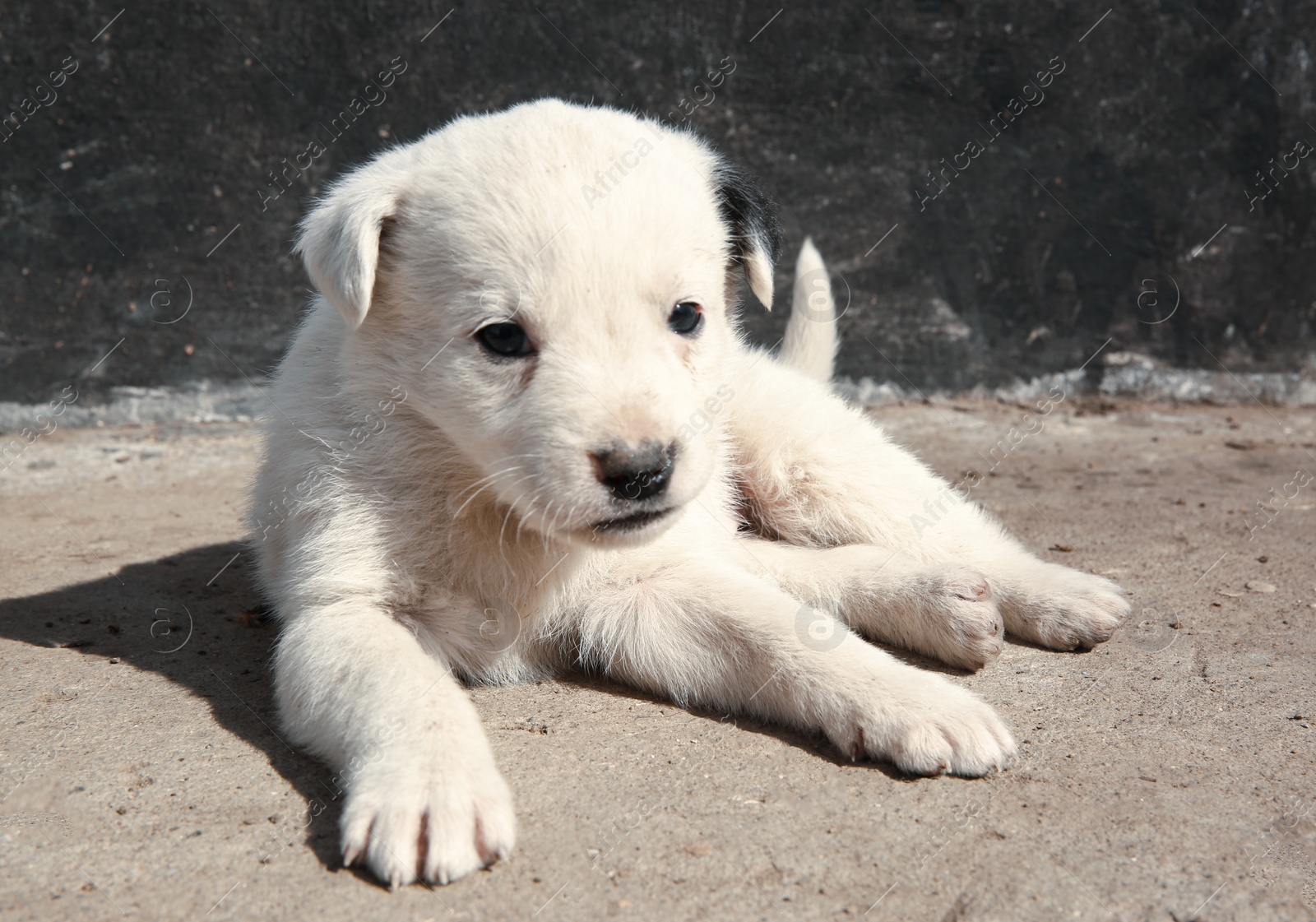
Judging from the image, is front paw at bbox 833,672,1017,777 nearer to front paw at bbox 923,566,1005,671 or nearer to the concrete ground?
the concrete ground

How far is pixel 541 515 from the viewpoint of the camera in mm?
2486

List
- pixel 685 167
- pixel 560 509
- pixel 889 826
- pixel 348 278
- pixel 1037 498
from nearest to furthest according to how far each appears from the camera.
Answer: pixel 889 826 → pixel 560 509 → pixel 348 278 → pixel 685 167 → pixel 1037 498

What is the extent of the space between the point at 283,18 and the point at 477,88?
3.71ft

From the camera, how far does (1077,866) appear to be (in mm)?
2107

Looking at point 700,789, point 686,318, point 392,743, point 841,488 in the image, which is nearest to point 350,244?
point 686,318

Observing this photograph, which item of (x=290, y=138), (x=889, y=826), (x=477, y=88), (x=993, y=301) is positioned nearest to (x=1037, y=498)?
(x=993, y=301)

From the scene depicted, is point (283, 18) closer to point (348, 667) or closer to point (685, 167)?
point (685, 167)

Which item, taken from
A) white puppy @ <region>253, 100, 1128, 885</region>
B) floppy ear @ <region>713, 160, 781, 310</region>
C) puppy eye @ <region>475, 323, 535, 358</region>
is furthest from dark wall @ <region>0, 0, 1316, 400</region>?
puppy eye @ <region>475, 323, 535, 358</region>

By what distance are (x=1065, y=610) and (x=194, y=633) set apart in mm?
2739

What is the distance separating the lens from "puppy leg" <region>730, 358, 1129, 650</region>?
3.55 m

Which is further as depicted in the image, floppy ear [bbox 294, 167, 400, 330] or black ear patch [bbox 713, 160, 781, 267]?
black ear patch [bbox 713, 160, 781, 267]

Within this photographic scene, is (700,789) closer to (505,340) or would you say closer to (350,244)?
(505,340)

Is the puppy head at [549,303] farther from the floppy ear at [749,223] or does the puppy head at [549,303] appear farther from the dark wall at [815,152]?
the dark wall at [815,152]

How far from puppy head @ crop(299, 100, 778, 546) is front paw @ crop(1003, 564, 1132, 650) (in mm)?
1146
